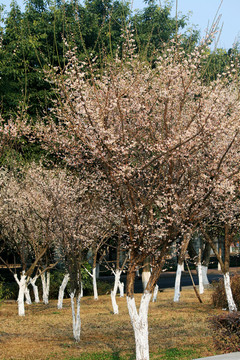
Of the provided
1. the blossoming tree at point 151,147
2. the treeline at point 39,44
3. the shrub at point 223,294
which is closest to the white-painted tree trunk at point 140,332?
the blossoming tree at point 151,147

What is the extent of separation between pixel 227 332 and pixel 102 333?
21.8ft

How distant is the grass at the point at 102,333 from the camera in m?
12.7

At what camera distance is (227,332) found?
1032 centimetres

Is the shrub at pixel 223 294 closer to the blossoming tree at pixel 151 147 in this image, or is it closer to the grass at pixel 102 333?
the grass at pixel 102 333

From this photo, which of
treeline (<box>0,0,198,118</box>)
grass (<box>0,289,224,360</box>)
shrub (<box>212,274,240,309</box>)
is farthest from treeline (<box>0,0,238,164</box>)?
shrub (<box>212,274,240,309</box>)

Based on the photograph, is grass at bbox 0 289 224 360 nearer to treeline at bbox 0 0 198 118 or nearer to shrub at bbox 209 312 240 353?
shrub at bbox 209 312 240 353

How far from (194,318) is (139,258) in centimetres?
906

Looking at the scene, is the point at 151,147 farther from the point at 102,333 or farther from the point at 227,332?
the point at 102,333

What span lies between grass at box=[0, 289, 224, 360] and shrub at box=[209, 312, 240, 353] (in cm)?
164

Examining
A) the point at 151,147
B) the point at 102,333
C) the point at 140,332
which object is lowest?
the point at 102,333

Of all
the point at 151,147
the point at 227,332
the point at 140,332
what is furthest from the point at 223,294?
the point at 151,147

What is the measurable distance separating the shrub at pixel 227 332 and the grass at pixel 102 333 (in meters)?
1.64

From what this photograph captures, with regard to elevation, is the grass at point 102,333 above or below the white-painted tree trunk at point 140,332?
below

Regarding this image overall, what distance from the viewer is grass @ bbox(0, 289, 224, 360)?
12.7 meters
